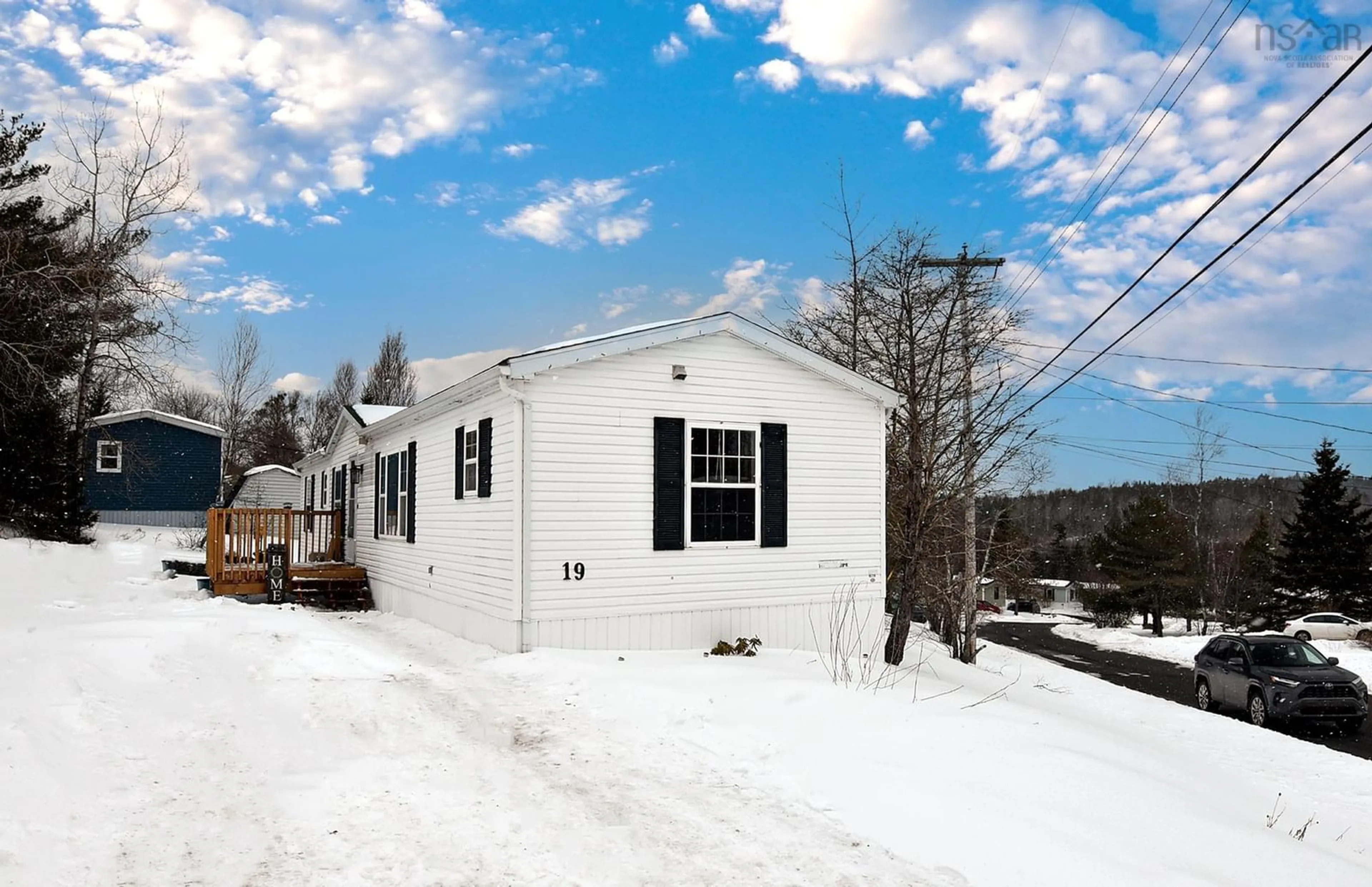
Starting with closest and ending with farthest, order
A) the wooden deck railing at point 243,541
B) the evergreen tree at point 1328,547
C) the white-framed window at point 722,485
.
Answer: the white-framed window at point 722,485 < the wooden deck railing at point 243,541 < the evergreen tree at point 1328,547

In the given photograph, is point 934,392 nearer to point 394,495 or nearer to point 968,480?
point 968,480

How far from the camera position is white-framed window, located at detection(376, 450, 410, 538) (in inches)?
593

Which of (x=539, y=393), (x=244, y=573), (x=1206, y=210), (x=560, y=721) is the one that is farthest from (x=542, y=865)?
(x=244, y=573)

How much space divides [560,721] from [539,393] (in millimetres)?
4284

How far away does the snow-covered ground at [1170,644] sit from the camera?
26.0 m

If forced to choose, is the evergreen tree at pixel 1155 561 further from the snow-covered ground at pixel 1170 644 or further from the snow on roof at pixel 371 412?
the snow on roof at pixel 371 412

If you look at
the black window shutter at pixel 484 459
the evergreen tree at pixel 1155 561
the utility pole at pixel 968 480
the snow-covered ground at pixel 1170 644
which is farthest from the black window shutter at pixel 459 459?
the evergreen tree at pixel 1155 561

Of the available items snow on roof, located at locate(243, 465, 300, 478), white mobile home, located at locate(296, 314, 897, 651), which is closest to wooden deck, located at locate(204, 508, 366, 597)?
white mobile home, located at locate(296, 314, 897, 651)

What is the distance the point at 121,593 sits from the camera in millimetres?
15398

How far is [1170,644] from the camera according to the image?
115ft

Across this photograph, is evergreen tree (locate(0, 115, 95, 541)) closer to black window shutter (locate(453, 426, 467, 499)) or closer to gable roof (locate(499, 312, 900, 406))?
black window shutter (locate(453, 426, 467, 499))

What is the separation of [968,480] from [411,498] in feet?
35.5

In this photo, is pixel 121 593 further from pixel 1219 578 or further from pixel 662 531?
pixel 1219 578

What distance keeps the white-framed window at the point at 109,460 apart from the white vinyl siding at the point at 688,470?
89.0 ft
